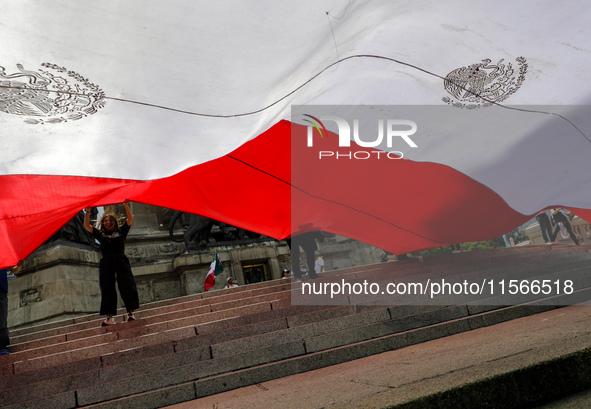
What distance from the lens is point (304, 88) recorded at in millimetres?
3301

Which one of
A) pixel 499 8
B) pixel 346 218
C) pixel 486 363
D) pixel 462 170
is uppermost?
pixel 499 8

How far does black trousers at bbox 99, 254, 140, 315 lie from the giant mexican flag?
2.09 metres

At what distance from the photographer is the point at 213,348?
486 cm

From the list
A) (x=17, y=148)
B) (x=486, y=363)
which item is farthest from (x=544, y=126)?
(x=17, y=148)

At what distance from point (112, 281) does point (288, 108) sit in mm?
4284

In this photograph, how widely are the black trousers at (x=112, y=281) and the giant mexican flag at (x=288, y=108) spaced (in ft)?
6.86

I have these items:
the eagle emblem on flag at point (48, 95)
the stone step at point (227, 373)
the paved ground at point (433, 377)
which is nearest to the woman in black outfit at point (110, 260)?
the stone step at point (227, 373)

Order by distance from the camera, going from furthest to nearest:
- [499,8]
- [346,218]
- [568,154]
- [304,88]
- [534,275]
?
[534,275] < [346,218] < [568,154] < [304,88] < [499,8]

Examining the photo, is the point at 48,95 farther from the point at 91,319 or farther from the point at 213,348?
the point at 91,319

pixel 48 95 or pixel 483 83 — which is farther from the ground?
pixel 483 83

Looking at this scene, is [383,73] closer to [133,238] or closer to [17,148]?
[17,148]

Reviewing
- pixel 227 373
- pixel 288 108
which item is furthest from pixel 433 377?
pixel 227 373

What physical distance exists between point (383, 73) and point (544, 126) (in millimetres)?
1785

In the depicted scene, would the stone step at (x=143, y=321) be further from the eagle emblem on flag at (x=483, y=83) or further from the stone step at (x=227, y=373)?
the eagle emblem on flag at (x=483, y=83)
